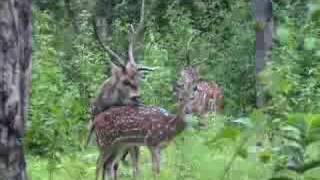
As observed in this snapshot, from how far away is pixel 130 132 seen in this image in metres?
7.57

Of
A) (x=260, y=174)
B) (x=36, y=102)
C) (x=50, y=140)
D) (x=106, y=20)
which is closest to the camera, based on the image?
(x=260, y=174)

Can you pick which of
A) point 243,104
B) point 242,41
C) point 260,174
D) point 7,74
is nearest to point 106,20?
point 242,41

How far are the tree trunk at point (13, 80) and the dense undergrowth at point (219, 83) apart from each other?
676 millimetres

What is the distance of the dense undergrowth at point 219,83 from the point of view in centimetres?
316

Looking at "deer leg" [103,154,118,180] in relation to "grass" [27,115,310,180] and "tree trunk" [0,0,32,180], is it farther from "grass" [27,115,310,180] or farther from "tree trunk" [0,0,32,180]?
"tree trunk" [0,0,32,180]

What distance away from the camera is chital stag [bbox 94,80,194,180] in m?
7.57

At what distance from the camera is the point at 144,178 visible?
8062 millimetres

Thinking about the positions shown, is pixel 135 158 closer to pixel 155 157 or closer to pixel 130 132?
pixel 155 157

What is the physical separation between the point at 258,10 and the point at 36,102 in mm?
3819

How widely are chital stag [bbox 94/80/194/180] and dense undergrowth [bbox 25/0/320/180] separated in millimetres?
119

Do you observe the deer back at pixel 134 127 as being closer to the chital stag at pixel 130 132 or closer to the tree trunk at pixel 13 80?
the chital stag at pixel 130 132

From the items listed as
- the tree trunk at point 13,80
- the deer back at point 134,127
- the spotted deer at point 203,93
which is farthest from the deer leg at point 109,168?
the spotted deer at point 203,93

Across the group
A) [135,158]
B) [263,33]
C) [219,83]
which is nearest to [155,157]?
[135,158]

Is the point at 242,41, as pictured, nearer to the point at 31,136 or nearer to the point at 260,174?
the point at 31,136
